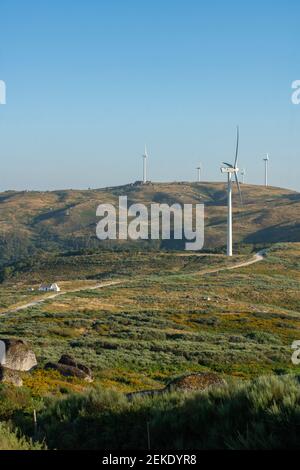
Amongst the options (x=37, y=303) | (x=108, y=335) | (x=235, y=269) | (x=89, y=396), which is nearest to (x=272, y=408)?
(x=89, y=396)

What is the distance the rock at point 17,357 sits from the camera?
28250mm

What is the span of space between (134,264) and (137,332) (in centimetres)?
6821

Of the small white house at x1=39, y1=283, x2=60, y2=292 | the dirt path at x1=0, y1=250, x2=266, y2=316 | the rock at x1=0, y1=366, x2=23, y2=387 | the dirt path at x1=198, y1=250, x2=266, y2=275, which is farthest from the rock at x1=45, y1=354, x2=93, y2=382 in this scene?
the dirt path at x1=198, y1=250, x2=266, y2=275

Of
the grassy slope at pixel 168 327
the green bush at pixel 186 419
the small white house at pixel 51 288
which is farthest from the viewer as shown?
the small white house at pixel 51 288

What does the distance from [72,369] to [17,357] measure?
10.5 feet

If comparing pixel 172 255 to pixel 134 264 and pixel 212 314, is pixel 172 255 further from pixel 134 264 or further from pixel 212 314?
pixel 212 314

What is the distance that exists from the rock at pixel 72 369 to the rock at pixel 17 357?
1371 mm

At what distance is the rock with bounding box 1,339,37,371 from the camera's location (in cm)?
2825

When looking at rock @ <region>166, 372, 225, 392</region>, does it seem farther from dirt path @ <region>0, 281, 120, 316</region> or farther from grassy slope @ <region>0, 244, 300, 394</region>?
dirt path @ <region>0, 281, 120, 316</region>

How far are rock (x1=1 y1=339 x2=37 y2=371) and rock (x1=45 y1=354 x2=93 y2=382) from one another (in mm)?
1371

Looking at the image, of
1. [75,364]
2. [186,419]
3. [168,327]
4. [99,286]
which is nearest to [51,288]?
[99,286]

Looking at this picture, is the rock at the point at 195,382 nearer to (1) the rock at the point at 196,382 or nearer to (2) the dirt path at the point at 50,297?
(1) the rock at the point at 196,382

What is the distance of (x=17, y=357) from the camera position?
28.7 m

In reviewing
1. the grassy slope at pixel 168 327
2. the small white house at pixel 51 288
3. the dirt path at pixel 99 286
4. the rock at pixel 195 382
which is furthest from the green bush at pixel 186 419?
the small white house at pixel 51 288
